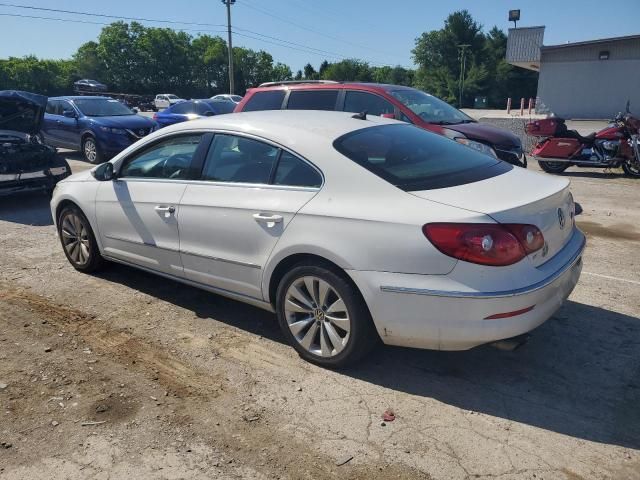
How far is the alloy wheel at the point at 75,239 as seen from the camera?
5.17 meters

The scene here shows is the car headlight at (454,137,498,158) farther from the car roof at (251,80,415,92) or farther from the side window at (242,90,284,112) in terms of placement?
the side window at (242,90,284,112)

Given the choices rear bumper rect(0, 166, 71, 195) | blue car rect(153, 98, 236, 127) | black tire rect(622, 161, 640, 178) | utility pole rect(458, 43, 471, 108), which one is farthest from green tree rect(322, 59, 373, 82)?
rear bumper rect(0, 166, 71, 195)

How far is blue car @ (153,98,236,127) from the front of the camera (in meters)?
15.6

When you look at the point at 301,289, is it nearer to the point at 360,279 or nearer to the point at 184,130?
the point at 360,279

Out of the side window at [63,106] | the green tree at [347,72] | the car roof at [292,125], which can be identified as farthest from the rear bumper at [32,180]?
the green tree at [347,72]

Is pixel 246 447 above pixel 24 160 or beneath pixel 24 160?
beneath

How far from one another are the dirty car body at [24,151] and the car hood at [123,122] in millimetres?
3875

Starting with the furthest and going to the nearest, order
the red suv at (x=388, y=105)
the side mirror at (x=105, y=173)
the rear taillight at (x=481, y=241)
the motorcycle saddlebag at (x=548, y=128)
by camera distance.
A: the motorcycle saddlebag at (x=548, y=128), the red suv at (x=388, y=105), the side mirror at (x=105, y=173), the rear taillight at (x=481, y=241)

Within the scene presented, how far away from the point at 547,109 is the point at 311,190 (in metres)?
28.7

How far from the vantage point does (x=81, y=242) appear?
5.24 metres

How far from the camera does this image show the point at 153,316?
435cm

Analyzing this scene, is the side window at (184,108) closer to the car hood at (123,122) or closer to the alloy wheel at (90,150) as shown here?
the car hood at (123,122)

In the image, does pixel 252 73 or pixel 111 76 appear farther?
pixel 252 73

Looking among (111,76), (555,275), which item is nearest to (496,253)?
(555,275)
